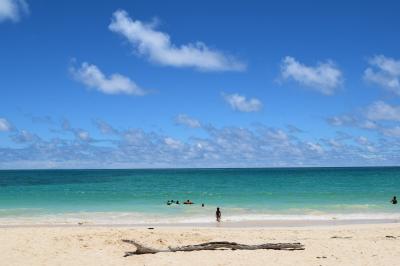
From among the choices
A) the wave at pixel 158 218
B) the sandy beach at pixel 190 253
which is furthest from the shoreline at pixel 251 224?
the sandy beach at pixel 190 253

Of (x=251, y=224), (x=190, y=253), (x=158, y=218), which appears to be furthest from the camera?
(x=158, y=218)

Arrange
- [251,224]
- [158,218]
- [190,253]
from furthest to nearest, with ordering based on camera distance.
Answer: [158,218] → [251,224] → [190,253]

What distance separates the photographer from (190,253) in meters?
18.0

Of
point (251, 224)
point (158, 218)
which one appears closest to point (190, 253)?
point (251, 224)

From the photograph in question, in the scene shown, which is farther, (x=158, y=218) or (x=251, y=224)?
(x=158, y=218)

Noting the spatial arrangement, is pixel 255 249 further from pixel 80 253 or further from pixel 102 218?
pixel 102 218

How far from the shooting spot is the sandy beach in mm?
16781

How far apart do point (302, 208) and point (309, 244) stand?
24059mm

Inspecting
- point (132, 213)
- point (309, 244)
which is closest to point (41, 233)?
point (309, 244)

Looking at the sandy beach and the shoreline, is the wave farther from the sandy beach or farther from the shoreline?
the sandy beach

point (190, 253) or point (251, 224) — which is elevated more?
point (251, 224)

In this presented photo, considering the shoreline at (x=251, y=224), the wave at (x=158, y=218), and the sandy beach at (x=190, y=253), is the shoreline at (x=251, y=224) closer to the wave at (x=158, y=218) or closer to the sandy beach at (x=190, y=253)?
the wave at (x=158, y=218)

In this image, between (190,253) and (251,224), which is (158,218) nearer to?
(251,224)

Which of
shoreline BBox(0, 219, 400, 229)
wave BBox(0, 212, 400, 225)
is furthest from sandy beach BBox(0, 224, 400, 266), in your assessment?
wave BBox(0, 212, 400, 225)
